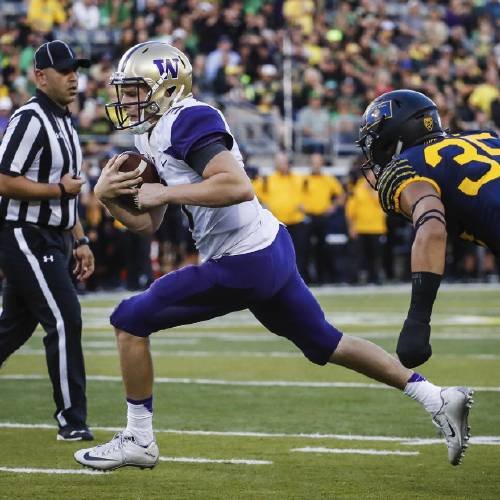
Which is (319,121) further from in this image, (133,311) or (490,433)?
(133,311)

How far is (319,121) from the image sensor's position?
730 inches

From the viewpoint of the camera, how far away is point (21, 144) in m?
6.09

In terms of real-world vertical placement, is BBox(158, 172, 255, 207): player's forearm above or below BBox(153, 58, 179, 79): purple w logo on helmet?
below

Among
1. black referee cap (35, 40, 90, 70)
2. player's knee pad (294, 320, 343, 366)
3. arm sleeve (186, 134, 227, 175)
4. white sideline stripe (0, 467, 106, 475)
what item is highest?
black referee cap (35, 40, 90, 70)

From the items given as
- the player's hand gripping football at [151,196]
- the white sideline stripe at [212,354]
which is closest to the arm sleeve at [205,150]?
the player's hand gripping football at [151,196]

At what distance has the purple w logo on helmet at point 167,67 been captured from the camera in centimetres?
488

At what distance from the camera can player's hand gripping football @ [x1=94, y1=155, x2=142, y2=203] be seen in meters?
4.77

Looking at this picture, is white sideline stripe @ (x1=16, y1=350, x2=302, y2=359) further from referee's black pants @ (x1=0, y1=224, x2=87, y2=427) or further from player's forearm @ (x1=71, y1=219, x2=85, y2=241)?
referee's black pants @ (x1=0, y1=224, x2=87, y2=427)

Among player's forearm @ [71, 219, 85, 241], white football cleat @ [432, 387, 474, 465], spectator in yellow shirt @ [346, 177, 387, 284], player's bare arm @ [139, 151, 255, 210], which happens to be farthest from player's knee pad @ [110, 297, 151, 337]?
spectator in yellow shirt @ [346, 177, 387, 284]

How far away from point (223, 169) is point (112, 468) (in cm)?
120

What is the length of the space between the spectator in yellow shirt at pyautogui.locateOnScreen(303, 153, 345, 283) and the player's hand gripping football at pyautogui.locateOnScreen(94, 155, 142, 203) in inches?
468

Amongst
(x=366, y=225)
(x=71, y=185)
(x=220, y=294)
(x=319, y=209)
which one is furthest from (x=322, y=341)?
(x=366, y=225)

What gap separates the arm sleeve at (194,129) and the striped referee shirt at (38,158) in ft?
5.17

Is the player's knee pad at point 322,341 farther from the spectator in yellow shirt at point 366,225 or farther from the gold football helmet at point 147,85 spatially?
the spectator in yellow shirt at point 366,225
